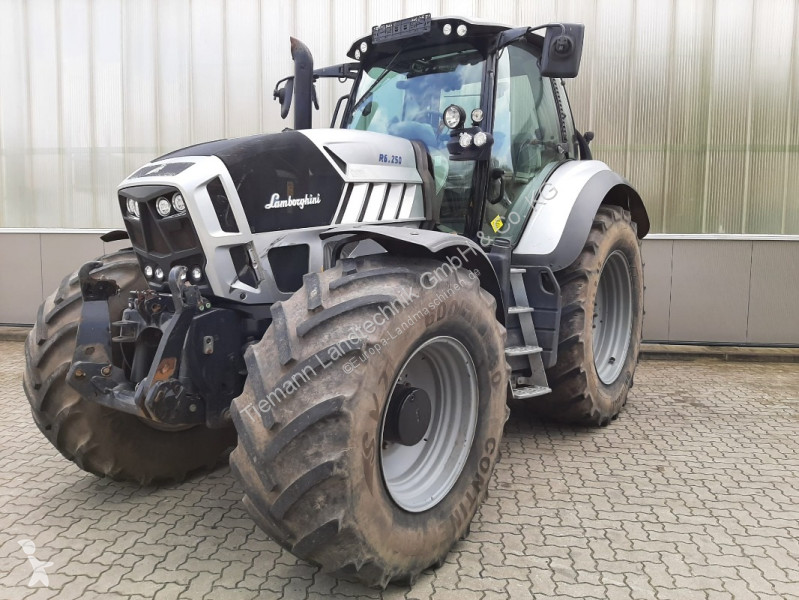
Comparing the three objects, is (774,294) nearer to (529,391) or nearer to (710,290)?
(710,290)

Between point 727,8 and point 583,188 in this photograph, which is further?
point 727,8

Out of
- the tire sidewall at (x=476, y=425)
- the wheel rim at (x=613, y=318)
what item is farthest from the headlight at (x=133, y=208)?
the wheel rim at (x=613, y=318)

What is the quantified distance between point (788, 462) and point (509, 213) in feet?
7.14

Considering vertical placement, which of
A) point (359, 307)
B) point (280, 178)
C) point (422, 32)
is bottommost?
point (359, 307)

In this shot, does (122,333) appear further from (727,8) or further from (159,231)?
(727,8)

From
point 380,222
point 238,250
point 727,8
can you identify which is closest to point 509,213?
point 380,222

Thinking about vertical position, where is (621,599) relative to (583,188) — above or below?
below

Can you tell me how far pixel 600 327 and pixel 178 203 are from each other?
11.0ft

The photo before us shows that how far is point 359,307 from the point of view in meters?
2.40

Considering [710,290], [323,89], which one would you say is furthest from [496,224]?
[323,89]

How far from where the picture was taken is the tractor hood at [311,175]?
9.43ft

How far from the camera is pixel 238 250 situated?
2.84m

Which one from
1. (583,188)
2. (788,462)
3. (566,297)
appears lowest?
(788,462)

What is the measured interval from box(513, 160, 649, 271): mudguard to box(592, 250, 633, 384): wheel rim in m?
0.72
